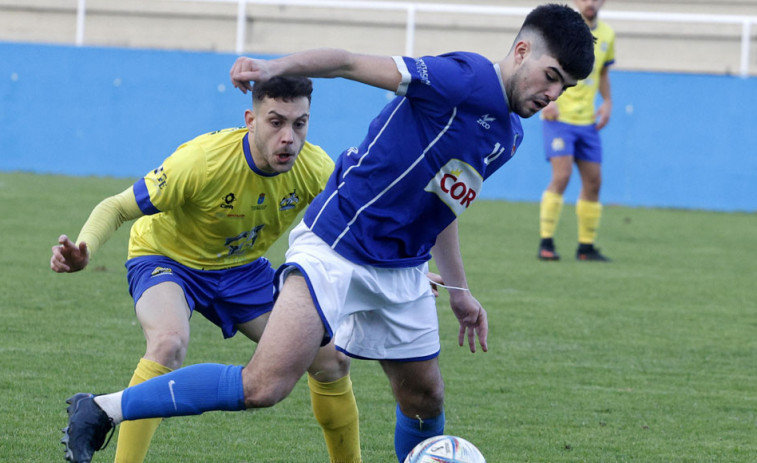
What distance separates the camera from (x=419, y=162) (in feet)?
11.2

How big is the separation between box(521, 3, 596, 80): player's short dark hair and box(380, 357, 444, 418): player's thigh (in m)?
1.10

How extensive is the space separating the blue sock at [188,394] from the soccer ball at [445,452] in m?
0.65

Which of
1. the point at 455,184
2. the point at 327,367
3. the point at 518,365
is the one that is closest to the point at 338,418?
the point at 327,367

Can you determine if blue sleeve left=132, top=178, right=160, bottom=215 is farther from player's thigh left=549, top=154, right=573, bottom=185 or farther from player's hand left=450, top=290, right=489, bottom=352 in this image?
player's thigh left=549, top=154, right=573, bottom=185

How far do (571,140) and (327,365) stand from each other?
237 inches

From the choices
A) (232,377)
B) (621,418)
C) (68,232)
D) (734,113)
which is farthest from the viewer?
(734,113)

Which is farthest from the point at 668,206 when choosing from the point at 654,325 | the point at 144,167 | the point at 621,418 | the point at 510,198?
the point at 621,418

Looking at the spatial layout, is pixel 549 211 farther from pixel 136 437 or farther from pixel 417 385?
pixel 136 437

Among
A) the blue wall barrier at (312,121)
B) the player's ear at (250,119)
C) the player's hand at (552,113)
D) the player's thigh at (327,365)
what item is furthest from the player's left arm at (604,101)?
the player's thigh at (327,365)

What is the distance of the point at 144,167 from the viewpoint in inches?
622

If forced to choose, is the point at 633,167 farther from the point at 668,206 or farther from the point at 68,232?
the point at 68,232

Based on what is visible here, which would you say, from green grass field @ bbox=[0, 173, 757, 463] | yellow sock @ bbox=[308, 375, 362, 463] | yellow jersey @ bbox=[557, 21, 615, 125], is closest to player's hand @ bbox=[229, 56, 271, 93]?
yellow sock @ bbox=[308, 375, 362, 463]

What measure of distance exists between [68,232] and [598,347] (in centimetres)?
544

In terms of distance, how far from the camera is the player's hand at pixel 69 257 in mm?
3504
